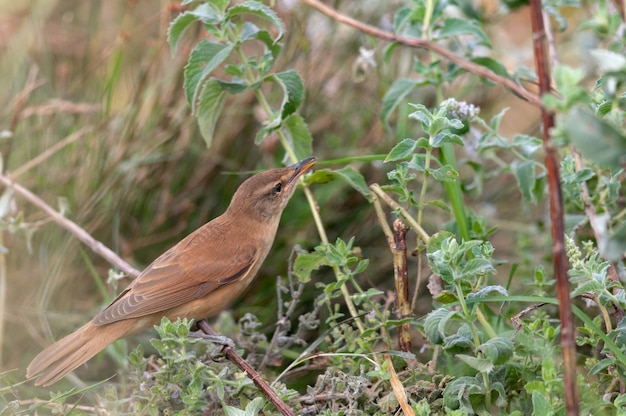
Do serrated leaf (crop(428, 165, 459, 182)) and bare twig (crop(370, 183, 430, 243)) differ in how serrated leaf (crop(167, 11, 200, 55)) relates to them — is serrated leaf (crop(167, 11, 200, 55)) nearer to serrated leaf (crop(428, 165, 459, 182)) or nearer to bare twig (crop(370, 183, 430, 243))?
bare twig (crop(370, 183, 430, 243))

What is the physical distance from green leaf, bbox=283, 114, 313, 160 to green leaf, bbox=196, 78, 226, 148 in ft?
0.84

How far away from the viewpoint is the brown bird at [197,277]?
285 centimetres

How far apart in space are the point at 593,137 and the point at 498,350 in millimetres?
742

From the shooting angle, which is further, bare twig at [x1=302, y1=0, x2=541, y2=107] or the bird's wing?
the bird's wing

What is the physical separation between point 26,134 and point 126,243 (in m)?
0.77

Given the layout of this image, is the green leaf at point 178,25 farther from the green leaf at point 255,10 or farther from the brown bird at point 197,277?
the brown bird at point 197,277

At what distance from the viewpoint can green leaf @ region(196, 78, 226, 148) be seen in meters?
2.94

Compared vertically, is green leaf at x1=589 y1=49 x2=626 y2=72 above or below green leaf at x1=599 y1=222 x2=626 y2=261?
above

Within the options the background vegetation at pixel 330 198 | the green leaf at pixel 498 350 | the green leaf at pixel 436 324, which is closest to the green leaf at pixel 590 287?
the background vegetation at pixel 330 198

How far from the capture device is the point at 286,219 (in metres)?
4.11

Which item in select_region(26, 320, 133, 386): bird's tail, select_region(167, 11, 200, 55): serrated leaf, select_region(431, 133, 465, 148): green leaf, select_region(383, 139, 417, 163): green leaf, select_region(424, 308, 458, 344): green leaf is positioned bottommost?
select_region(26, 320, 133, 386): bird's tail

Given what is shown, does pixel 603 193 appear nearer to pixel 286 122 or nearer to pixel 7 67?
pixel 286 122

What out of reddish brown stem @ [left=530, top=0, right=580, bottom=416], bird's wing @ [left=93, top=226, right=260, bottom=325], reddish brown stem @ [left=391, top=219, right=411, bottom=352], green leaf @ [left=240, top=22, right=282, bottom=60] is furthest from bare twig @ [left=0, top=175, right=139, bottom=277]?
reddish brown stem @ [left=530, top=0, right=580, bottom=416]

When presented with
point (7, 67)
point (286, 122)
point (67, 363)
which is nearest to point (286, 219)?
point (286, 122)
